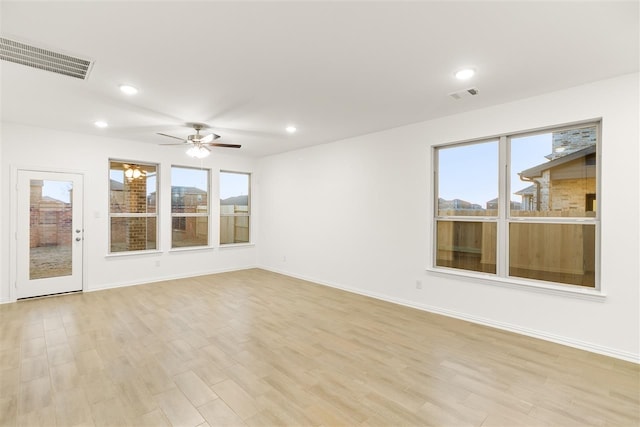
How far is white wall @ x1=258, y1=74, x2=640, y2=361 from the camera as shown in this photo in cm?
297

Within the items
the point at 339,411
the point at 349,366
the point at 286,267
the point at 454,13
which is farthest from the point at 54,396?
the point at 286,267

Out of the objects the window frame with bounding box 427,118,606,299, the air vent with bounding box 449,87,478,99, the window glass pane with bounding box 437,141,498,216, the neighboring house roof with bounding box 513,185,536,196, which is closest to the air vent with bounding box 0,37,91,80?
A: the air vent with bounding box 449,87,478,99

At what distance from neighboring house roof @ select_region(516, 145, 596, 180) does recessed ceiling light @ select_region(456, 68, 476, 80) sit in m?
1.47

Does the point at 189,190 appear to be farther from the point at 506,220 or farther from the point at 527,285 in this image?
the point at 527,285

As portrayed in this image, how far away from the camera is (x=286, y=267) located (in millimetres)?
6750

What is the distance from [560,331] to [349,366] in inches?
93.9

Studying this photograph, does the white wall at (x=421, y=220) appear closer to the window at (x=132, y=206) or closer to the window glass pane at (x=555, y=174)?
the window glass pane at (x=555, y=174)

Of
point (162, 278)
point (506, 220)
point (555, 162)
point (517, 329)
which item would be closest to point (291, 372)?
point (517, 329)

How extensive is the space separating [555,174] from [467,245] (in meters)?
1.31

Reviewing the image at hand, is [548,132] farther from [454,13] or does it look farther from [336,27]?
[336,27]

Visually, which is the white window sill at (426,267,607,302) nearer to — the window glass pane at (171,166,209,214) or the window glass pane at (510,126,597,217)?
the window glass pane at (510,126,597,217)

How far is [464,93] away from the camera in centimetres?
339

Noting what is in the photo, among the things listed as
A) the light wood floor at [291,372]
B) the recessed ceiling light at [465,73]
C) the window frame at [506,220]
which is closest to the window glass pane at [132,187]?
the light wood floor at [291,372]

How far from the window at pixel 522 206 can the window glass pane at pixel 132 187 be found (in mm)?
5325
